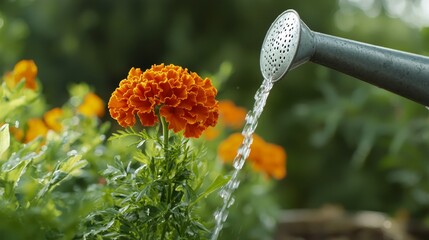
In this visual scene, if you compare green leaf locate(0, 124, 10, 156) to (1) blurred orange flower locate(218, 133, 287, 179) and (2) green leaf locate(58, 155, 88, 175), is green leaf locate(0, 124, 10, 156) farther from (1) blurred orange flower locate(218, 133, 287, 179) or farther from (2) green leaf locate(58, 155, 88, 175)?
(1) blurred orange flower locate(218, 133, 287, 179)

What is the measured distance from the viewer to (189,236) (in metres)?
1.04

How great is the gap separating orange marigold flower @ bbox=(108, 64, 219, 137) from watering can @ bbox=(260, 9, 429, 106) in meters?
0.11

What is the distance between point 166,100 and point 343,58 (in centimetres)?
24

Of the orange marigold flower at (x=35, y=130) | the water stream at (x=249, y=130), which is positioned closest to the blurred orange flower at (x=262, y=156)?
the orange marigold flower at (x=35, y=130)

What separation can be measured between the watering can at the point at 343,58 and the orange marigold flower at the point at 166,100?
112mm

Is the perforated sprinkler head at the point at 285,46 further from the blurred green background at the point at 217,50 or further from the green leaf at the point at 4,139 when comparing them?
the blurred green background at the point at 217,50

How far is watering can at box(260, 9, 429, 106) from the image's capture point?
1.02 m

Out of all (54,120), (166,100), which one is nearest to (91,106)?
(54,120)

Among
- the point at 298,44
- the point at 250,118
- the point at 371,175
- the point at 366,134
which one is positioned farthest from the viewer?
the point at 371,175

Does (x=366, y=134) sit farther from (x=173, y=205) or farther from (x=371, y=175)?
(x=173, y=205)

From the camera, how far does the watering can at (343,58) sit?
102 cm

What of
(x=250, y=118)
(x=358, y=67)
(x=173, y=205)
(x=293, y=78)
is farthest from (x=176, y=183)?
(x=293, y=78)

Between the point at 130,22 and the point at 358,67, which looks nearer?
the point at 358,67

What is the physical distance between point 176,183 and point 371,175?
3328mm
